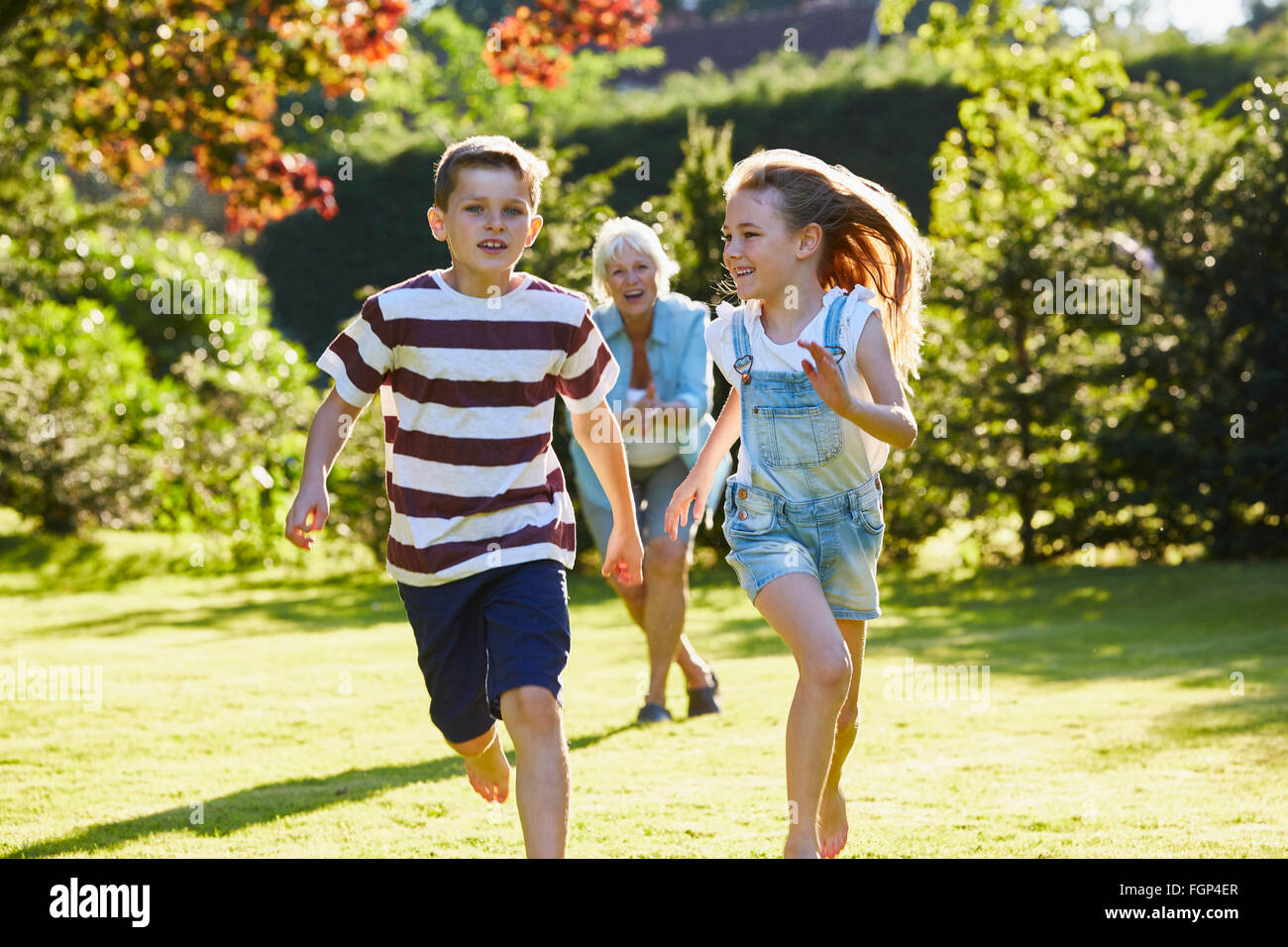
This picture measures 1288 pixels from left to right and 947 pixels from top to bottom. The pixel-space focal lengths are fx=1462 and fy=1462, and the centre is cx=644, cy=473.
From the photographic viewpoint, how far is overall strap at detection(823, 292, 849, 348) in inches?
151

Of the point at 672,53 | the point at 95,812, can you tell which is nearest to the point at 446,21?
the point at 672,53

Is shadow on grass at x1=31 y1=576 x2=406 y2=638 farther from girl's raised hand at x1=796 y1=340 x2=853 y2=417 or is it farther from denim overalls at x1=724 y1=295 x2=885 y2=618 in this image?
girl's raised hand at x1=796 y1=340 x2=853 y2=417

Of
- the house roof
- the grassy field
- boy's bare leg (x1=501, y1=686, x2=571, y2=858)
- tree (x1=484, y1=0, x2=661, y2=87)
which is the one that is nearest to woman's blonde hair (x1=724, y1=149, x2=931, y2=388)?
boy's bare leg (x1=501, y1=686, x2=571, y2=858)

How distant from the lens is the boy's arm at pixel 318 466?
11.9ft

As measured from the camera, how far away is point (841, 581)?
3941 mm

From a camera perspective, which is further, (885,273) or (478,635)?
(885,273)

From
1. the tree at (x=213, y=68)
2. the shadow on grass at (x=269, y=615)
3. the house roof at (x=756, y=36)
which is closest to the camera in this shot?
the shadow on grass at (x=269, y=615)

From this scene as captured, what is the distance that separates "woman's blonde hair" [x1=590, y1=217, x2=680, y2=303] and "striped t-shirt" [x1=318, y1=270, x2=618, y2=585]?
7.81 feet

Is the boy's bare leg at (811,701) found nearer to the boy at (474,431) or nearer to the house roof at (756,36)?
the boy at (474,431)

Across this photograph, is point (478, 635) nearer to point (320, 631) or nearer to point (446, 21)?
point (320, 631)

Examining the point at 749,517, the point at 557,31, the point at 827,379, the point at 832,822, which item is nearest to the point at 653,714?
the point at 832,822

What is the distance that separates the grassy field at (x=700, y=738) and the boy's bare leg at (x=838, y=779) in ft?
0.35

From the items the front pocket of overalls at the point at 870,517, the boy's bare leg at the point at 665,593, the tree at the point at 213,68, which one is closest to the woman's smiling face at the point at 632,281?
the boy's bare leg at the point at 665,593
